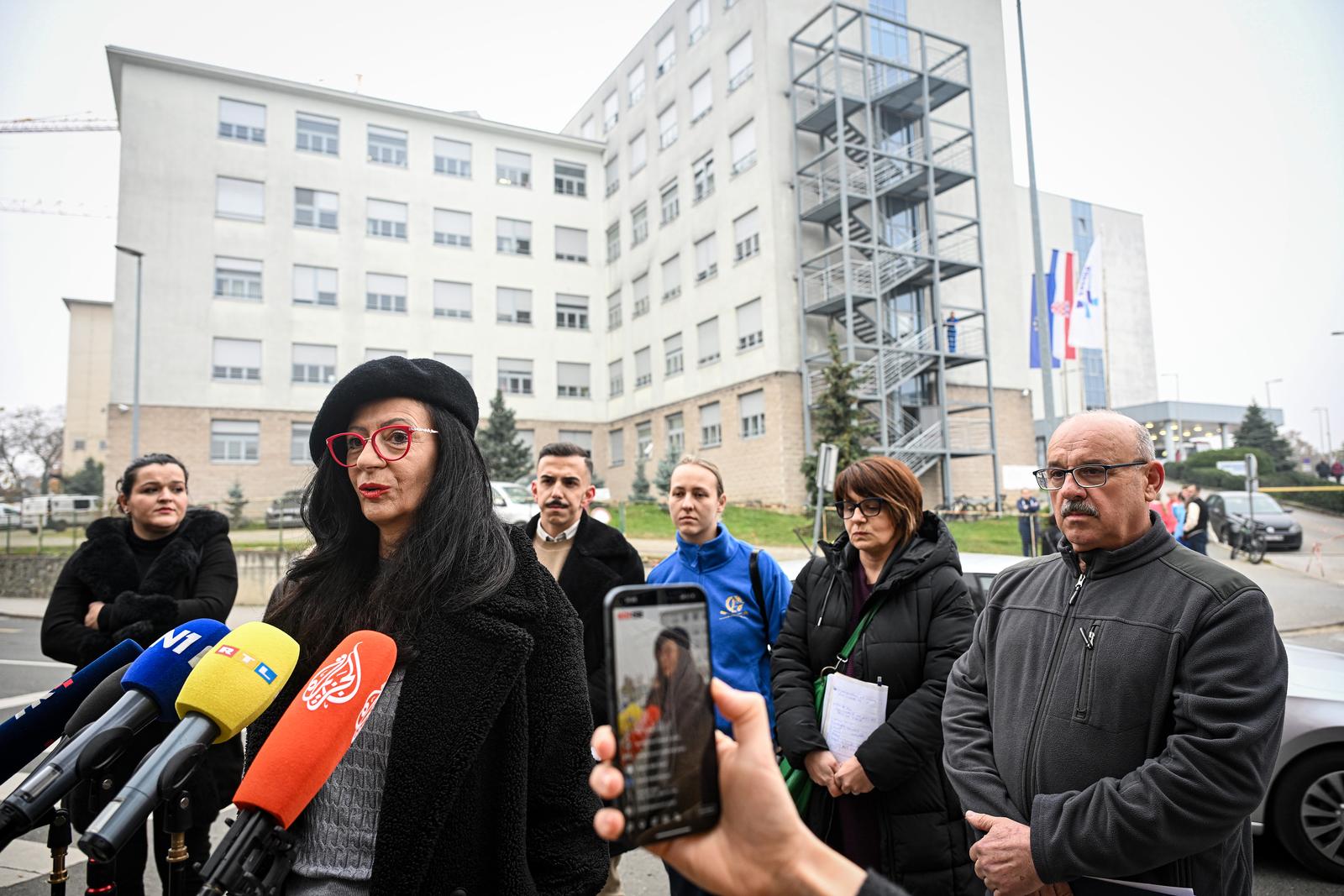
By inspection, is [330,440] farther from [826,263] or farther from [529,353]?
[529,353]

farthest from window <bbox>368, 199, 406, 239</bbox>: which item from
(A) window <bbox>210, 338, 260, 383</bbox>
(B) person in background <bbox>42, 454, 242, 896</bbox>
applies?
(B) person in background <bbox>42, 454, 242, 896</bbox>

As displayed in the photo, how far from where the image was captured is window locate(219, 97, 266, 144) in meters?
34.0

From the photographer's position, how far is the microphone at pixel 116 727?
150 centimetres

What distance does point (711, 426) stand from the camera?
106 ft

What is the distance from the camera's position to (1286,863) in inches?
185

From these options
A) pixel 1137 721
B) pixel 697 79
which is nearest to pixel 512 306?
pixel 697 79

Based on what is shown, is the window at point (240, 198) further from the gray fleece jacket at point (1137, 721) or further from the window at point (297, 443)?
the gray fleece jacket at point (1137, 721)

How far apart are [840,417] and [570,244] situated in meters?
20.3

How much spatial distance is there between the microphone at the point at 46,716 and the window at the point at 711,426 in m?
29.6

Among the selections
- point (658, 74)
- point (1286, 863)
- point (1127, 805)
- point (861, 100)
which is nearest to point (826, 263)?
point (861, 100)

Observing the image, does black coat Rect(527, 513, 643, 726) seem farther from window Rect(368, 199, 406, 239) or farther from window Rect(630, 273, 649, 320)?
window Rect(368, 199, 406, 239)

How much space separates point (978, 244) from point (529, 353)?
2027 cm

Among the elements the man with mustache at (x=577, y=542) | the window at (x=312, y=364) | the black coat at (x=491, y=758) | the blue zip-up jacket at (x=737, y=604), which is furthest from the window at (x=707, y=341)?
the black coat at (x=491, y=758)

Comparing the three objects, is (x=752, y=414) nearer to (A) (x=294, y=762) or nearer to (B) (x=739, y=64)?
(B) (x=739, y=64)
